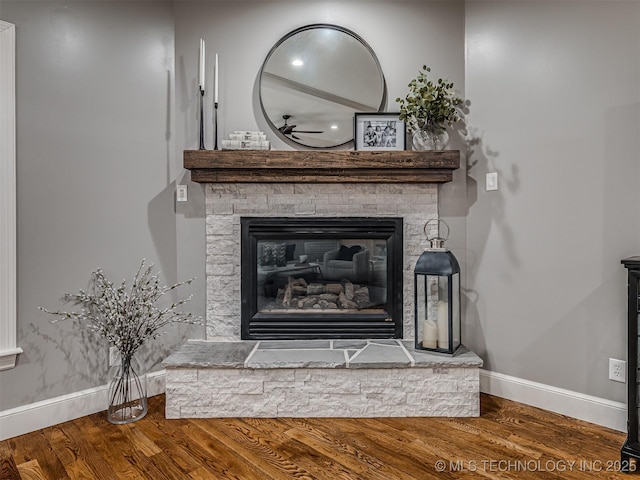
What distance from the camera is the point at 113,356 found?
7.60 feet

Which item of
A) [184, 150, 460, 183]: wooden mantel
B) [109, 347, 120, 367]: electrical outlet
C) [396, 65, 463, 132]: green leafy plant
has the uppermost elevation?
[396, 65, 463, 132]: green leafy plant

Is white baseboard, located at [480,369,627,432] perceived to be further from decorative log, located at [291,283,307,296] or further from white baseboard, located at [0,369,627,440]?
decorative log, located at [291,283,307,296]

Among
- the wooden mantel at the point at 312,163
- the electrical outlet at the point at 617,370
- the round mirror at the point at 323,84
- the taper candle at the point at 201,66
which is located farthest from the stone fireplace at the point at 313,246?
the electrical outlet at the point at 617,370

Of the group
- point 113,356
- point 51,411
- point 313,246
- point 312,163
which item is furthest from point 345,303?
point 51,411

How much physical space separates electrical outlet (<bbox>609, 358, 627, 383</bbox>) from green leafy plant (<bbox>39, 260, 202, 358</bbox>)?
2290 millimetres

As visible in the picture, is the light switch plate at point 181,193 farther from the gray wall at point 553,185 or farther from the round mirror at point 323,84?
the gray wall at point 553,185

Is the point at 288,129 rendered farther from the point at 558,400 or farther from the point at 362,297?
the point at 558,400

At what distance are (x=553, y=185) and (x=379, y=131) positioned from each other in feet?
3.43

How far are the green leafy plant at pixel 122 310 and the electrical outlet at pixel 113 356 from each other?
0.04 metres

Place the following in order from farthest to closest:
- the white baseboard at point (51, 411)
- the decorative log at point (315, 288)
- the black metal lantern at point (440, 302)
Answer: the decorative log at point (315, 288) < the black metal lantern at point (440, 302) < the white baseboard at point (51, 411)

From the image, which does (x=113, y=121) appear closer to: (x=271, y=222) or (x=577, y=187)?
(x=271, y=222)

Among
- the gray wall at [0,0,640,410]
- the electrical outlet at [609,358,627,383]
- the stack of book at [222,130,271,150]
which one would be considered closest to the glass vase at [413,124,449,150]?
the gray wall at [0,0,640,410]

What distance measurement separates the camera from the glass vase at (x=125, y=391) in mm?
2193

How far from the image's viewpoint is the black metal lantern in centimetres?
229
